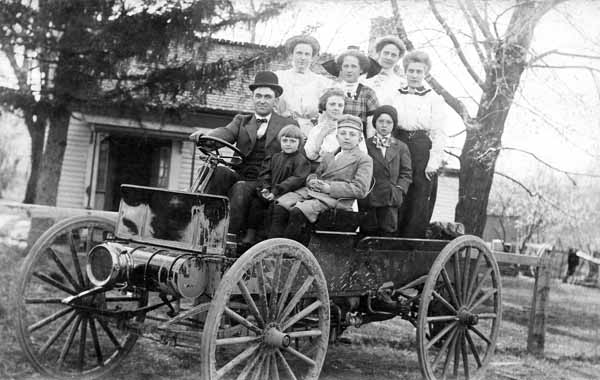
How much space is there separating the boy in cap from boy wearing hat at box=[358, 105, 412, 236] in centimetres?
60

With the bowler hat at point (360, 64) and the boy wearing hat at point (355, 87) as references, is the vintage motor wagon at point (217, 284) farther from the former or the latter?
the bowler hat at point (360, 64)

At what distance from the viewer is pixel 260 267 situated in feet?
12.8

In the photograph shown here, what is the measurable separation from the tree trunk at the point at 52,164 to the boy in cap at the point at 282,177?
281 inches

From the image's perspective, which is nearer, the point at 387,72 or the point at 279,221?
Result: the point at 279,221

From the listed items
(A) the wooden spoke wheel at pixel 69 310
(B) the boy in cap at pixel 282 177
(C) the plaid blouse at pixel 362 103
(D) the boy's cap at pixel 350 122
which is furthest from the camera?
(C) the plaid blouse at pixel 362 103

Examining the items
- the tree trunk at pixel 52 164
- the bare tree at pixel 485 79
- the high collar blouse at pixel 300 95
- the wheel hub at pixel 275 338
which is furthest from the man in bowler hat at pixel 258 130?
the tree trunk at pixel 52 164

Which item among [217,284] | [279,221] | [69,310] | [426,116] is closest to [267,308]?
[217,284]

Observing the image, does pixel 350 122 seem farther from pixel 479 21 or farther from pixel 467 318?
pixel 479 21

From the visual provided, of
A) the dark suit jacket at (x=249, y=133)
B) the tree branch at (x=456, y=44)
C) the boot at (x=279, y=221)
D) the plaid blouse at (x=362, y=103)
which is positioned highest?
the tree branch at (x=456, y=44)

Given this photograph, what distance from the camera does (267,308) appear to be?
4016 mm

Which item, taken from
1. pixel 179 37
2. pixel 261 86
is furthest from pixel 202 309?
pixel 179 37

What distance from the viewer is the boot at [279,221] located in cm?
465

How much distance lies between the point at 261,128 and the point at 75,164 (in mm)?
10639

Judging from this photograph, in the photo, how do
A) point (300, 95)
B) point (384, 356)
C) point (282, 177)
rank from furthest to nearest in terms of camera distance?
point (384, 356) → point (300, 95) → point (282, 177)
